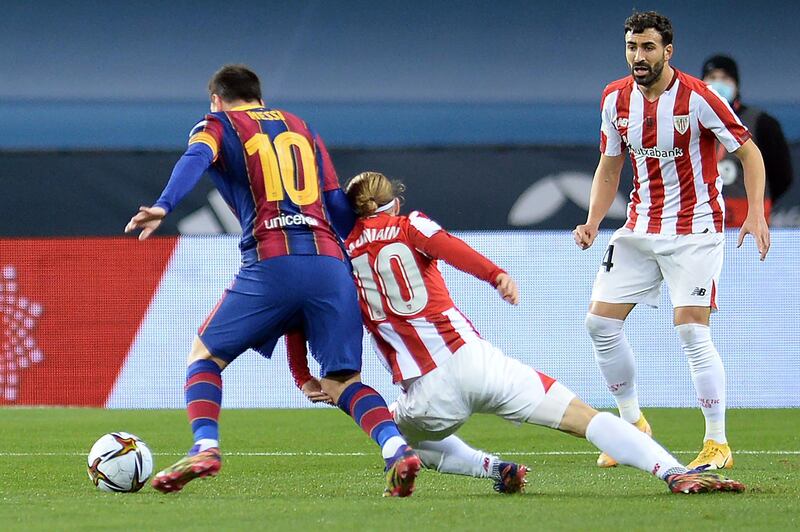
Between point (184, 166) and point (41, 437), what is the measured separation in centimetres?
375

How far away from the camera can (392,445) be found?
4.52 meters

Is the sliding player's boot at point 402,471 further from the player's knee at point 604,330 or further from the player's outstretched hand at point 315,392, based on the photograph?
the player's knee at point 604,330

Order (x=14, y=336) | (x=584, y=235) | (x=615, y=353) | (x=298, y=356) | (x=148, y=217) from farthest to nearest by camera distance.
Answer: (x=14, y=336) → (x=615, y=353) → (x=584, y=235) → (x=298, y=356) → (x=148, y=217)

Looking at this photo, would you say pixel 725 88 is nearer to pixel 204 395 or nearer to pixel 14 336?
pixel 14 336

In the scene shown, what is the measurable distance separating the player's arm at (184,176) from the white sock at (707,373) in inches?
86.3

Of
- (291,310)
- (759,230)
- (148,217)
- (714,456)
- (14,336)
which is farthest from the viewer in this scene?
(14,336)

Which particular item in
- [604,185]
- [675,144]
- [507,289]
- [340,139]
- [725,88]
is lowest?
[507,289]

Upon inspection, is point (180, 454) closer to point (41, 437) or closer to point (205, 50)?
point (41, 437)

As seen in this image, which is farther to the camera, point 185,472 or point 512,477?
point 512,477

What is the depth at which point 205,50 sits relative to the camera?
12703 mm

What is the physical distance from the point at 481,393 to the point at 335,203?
905 millimetres

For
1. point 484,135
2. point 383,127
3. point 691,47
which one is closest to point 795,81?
point 691,47

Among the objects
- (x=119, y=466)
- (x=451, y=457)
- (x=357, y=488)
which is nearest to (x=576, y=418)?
(x=451, y=457)

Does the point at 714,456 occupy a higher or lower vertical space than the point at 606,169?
lower
